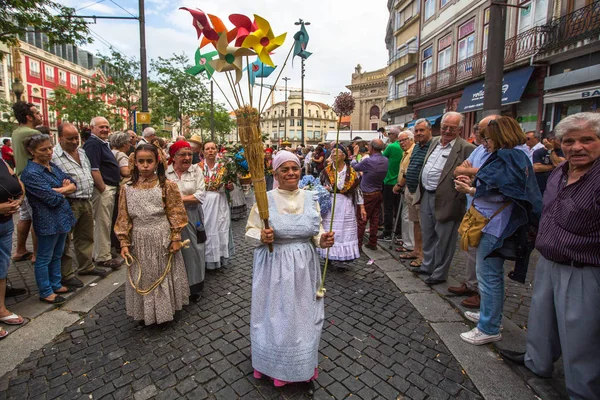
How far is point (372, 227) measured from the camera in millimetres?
6152

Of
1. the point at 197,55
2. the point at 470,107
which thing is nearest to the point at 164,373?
the point at 197,55

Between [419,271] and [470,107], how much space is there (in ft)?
44.0

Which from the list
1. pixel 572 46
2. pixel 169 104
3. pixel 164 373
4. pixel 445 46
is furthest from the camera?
pixel 445 46

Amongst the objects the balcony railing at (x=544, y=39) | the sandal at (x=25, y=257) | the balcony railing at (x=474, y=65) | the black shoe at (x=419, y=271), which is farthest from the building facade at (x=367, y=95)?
the sandal at (x=25, y=257)

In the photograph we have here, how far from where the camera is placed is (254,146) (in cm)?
235

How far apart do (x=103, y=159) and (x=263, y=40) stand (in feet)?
13.3

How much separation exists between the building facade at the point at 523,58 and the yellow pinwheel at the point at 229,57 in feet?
23.1

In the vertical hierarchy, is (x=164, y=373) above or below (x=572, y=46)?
below

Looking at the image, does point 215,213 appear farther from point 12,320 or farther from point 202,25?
point 202,25

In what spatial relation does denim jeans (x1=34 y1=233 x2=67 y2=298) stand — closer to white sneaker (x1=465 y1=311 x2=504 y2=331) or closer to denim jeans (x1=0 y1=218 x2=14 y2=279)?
denim jeans (x1=0 y1=218 x2=14 y2=279)

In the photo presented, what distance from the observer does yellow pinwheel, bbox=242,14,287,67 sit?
219 centimetres

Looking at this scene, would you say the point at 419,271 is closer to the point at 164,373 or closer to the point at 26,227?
the point at 164,373

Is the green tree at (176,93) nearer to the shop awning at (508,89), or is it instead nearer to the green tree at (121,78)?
the green tree at (121,78)

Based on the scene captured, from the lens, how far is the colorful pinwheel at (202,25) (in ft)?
7.01
